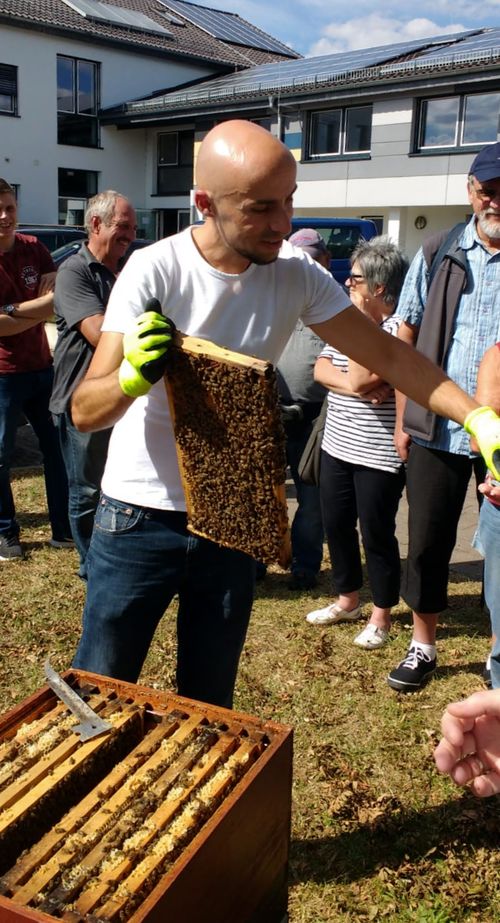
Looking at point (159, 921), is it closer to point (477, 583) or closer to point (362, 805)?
point (362, 805)

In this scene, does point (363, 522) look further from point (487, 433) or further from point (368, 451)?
point (487, 433)

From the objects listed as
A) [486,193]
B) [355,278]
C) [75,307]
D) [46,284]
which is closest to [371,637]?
[355,278]

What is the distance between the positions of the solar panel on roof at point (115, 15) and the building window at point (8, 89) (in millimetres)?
4330

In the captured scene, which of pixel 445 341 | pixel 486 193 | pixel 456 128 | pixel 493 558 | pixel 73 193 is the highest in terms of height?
pixel 456 128

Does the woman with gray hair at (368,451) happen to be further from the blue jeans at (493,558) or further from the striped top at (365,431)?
the blue jeans at (493,558)

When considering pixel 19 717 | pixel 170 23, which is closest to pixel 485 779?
pixel 19 717

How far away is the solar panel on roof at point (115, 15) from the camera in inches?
1223

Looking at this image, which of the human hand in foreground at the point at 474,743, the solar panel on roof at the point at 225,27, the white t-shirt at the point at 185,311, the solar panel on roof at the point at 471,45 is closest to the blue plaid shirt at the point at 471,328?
the white t-shirt at the point at 185,311

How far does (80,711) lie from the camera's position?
2.07 metres

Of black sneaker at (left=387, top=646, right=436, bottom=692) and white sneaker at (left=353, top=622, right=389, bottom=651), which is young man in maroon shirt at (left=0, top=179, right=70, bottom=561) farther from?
black sneaker at (left=387, top=646, right=436, bottom=692)

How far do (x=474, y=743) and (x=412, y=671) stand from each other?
2.19m

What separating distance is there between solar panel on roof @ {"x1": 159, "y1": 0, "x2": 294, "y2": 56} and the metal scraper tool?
129ft

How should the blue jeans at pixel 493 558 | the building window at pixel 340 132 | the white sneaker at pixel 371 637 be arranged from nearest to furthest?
the blue jeans at pixel 493 558, the white sneaker at pixel 371 637, the building window at pixel 340 132

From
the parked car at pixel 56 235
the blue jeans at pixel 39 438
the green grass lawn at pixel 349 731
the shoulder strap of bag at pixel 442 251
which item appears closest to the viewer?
the green grass lawn at pixel 349 731
